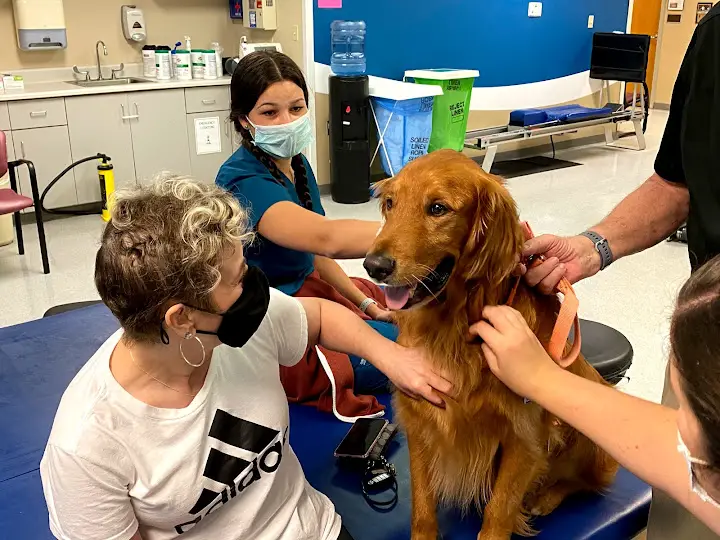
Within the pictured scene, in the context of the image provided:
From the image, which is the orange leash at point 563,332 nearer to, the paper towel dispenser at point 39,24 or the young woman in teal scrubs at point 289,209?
the young woman in teal scrubs at point 289,209

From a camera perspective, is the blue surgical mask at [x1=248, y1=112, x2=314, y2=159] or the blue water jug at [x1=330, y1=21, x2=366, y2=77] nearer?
the blue surgical mask at [x1=248, y1=112, x2=314, y2=159]

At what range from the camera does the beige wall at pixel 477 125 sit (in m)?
6.14

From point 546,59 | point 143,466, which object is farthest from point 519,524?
point 546,59

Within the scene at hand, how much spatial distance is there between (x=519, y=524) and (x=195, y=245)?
1.06 meters

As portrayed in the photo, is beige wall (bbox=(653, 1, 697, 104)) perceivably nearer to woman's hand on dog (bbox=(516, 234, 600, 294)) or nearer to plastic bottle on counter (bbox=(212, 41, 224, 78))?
plastic bottle on counter (bbox=(212, 41, 224, 78))

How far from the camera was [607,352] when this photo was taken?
8.23ft

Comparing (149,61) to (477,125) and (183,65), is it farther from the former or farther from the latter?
(477,125)

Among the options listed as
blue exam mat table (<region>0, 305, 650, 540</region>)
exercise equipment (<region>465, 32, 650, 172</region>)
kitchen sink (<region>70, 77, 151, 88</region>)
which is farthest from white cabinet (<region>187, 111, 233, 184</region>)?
blue exam mat table (<region>0, 305, 650, 540</region>)

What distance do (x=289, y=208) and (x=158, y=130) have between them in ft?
13.4

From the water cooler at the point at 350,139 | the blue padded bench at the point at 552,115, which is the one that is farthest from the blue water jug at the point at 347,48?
the blue padded bench at the point at 552,115

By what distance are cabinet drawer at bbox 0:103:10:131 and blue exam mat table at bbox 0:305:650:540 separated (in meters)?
3.01

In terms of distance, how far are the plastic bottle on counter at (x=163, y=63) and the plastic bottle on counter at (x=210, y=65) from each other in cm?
30

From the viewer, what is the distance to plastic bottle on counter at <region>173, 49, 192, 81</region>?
5.82 metres

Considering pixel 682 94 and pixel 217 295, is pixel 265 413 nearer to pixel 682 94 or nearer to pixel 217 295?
pixel 217 295
